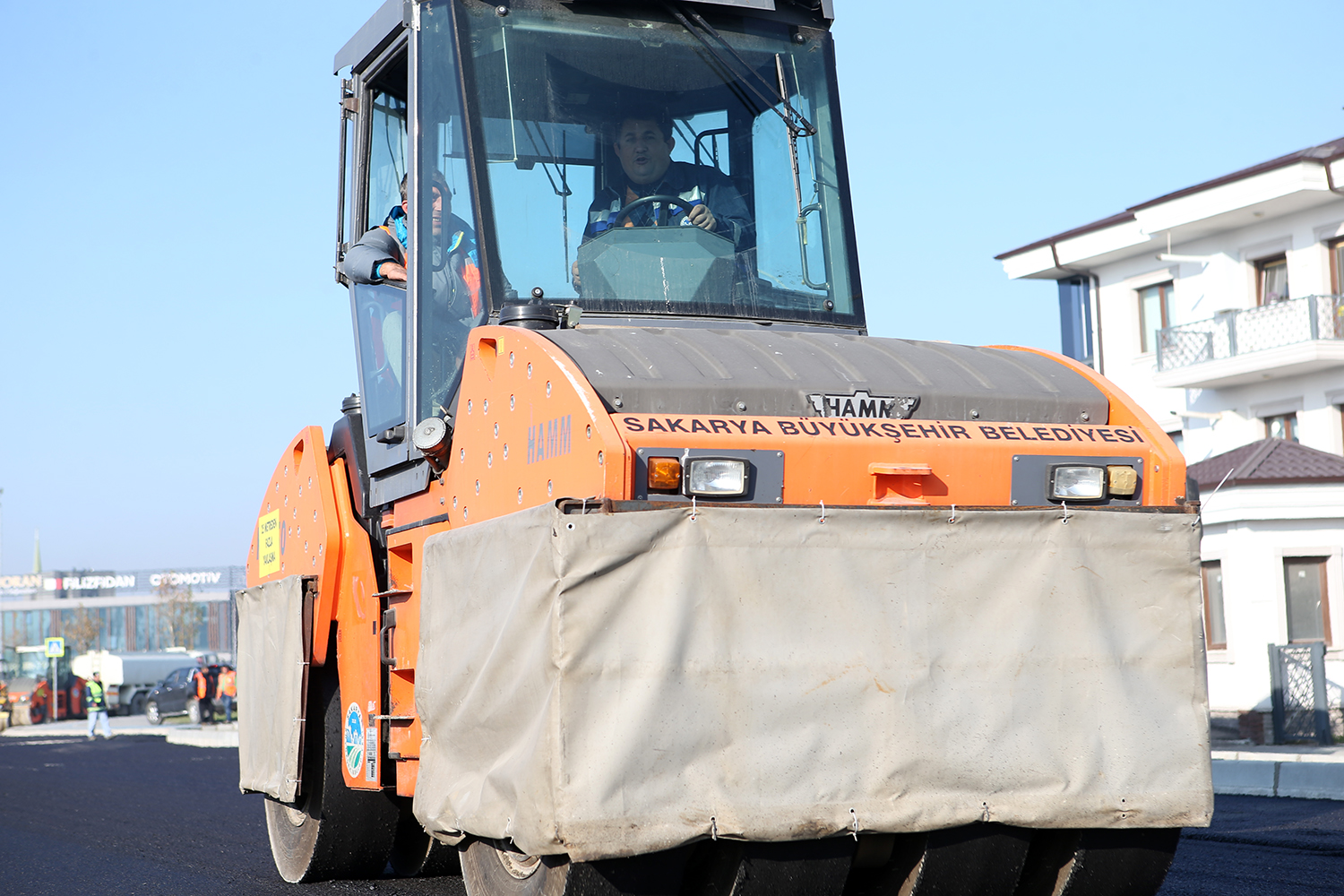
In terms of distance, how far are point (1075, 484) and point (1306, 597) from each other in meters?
21.0

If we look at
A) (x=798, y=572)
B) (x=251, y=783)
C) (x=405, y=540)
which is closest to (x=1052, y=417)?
(x=798, y=572)

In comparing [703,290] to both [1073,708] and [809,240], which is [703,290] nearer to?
[809,240]

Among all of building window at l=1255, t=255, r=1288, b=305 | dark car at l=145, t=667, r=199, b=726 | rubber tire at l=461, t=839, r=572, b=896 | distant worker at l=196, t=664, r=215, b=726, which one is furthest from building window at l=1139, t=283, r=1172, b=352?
rubber tire at l=461, t=839, r=572, b=896

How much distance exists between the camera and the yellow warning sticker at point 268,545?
775 cm

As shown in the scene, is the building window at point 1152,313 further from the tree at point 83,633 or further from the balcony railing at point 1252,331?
the tree at point 83,633

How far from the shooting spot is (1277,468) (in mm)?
23406

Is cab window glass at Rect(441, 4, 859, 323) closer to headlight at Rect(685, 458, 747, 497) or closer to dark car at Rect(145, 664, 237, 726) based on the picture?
headlight at Rect(685, 458, 747, 497)

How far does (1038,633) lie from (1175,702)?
0.51 meters

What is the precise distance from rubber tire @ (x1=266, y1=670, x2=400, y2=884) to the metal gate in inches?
577

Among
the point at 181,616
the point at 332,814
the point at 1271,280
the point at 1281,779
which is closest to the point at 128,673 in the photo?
the point at 181,616

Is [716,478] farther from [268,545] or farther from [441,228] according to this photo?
[268,545]

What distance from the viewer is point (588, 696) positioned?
4125mm

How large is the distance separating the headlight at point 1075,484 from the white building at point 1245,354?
1965 cm

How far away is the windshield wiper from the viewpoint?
5.96 metres
